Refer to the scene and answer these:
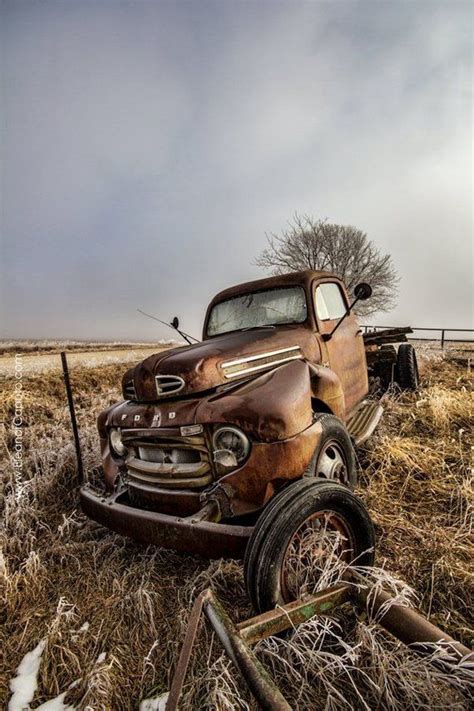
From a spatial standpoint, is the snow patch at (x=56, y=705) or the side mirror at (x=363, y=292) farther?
the side mirror at (x=363, y=292)

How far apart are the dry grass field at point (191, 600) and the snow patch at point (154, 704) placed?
3 centimetres

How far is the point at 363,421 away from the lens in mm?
4000

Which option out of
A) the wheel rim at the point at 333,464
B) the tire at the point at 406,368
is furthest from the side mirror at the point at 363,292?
the tire at the point at 406,368

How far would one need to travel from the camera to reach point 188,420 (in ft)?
7.66

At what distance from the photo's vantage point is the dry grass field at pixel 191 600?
164 centimetres

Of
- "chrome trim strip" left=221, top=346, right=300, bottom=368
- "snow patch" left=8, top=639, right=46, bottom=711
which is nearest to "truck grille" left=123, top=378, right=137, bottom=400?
"chrome trim strip" left=221, top=346, right=300, bottom=368

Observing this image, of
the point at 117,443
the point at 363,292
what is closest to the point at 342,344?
the point at 363,292

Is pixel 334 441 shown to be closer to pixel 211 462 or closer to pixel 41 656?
pixel 211 462

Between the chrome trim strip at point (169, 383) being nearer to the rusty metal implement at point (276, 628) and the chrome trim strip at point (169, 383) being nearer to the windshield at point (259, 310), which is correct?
the rusty metal implement at point (276, 628)

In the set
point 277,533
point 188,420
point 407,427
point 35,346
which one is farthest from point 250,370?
point 35,346

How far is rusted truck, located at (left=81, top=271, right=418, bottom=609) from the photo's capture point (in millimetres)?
1892

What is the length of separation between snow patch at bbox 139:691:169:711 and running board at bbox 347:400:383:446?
2348mm

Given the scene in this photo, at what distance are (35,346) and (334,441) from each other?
15832 mm

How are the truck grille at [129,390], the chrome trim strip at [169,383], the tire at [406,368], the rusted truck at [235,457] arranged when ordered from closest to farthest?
the rusted truck at [235,457] → the chrome trim strip at [169,383] → the truck grille at [129,390] → the tire at [406,368]
